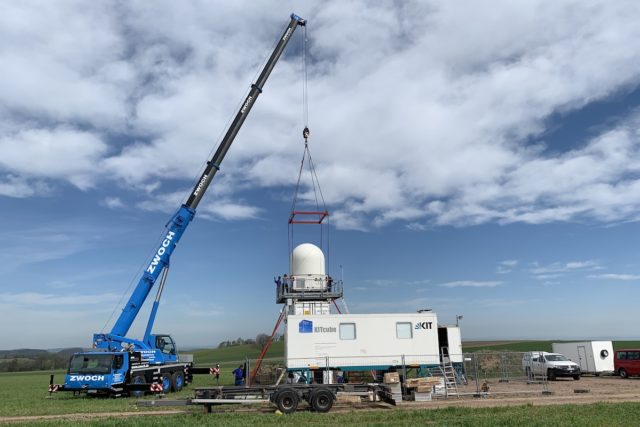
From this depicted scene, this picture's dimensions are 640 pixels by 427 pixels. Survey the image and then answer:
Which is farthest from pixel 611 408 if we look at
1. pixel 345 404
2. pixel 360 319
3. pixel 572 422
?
pixel 360 319

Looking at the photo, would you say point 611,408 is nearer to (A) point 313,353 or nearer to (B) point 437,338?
(B) point 437,338

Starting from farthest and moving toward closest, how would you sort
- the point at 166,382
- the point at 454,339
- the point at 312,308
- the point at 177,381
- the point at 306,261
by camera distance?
the point at 306,261
the point at 312,308
the point at 177,381
the point at 454,339
the point at 166,382

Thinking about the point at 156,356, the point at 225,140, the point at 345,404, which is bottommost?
the point at 345,404

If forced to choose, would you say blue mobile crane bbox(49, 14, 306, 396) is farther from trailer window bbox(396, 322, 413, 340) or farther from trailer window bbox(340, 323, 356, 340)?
trailer window bbox(396, 322, 413, 340)

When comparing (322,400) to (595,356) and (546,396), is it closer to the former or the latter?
(546,396)

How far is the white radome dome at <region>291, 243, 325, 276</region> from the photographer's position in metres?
31.0

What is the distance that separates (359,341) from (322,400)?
6917 millimetres

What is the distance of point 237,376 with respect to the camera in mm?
27172

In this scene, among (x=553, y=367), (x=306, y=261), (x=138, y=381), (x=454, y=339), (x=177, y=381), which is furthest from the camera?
(x=306, y=261)

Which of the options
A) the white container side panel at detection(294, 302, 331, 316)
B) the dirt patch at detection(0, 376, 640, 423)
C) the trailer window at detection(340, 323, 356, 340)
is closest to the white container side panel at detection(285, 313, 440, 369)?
the trailer window at detection(340, 323, 356, 340)

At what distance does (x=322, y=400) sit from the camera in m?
18.1

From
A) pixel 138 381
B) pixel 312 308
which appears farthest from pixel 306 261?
pixel 138 381

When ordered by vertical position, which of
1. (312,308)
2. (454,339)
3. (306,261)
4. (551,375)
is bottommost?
(551,375)

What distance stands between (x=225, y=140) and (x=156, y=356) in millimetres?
12760
